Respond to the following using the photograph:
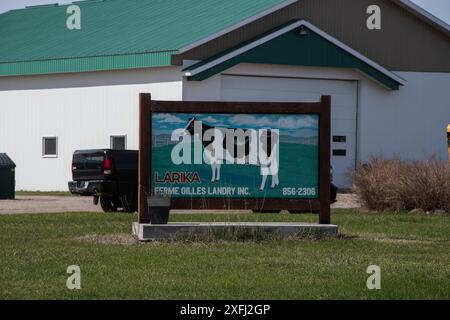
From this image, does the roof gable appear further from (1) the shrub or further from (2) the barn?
(1) the shrub

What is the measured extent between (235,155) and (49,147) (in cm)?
2186

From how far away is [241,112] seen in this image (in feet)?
65.3

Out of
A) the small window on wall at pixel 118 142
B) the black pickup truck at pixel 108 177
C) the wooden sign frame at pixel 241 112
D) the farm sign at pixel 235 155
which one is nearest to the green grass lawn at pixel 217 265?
the wooden sign frame at pixel 241 112

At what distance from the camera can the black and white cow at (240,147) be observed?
1970cm

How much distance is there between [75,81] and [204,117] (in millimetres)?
20372

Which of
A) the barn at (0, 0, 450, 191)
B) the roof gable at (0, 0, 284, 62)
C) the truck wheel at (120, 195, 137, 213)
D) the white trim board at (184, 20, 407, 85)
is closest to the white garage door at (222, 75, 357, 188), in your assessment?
the barn at (0, 0, 450, 191)

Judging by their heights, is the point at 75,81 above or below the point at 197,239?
above

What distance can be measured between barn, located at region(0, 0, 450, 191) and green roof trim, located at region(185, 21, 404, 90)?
4 centimetres

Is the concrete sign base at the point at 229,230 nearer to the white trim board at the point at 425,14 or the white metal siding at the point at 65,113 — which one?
the white metal siding at the point at 65,113

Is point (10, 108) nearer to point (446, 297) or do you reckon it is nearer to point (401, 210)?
point (401, 210)

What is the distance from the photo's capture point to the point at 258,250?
17312 millimetres

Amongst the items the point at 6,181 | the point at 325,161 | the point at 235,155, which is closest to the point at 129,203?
the point at 6,181

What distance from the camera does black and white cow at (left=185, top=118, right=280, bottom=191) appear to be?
19703 millimetres

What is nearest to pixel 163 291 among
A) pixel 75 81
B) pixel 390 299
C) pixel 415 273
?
pixel 390 299
